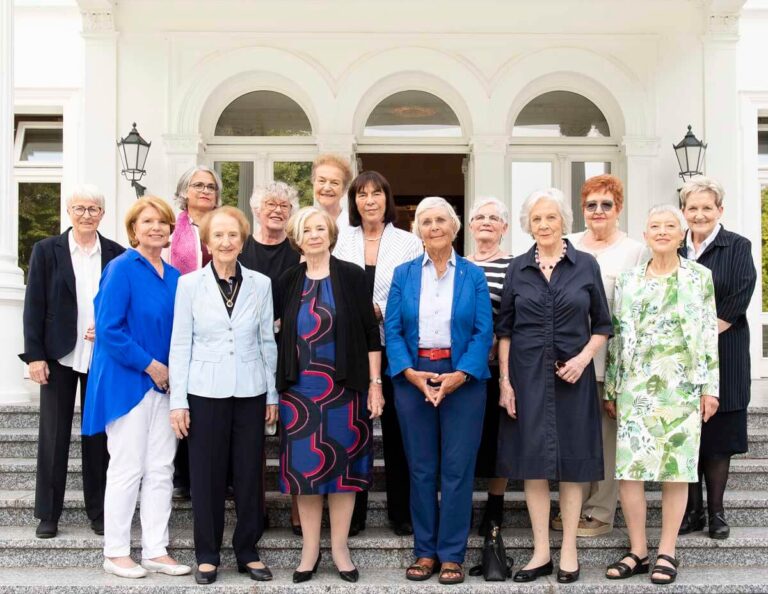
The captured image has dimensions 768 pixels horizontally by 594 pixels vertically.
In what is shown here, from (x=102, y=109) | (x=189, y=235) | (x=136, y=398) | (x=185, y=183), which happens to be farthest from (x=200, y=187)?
(x=102, y=109)

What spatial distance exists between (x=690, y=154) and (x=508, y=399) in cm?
514

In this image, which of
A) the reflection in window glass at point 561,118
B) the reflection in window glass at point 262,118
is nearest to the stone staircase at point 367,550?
the reflection in window glass at point 262,118

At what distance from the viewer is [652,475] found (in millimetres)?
3719

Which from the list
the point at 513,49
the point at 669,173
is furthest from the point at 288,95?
the point at 669,173

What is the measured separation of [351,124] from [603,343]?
5.02m

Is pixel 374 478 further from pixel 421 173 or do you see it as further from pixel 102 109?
pixel 421 173

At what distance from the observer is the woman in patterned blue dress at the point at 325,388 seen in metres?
3.73

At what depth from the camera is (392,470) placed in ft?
13.8

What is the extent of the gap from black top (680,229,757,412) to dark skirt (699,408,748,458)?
0.16ft

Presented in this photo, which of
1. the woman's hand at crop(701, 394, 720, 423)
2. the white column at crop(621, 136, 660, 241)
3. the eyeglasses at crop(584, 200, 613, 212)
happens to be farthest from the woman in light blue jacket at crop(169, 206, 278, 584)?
the white column at crop(621, 136, 660, 241)

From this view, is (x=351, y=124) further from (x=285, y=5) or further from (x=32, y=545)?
(x=32, y=545)

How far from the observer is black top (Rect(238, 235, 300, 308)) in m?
4.40

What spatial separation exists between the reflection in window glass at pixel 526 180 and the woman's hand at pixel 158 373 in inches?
218

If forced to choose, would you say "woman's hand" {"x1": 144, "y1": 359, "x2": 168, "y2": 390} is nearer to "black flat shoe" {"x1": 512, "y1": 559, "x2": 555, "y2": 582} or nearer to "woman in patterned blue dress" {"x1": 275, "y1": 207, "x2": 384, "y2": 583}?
"woman in patterned blue dress" {"x1": 275, "y1": 207, "x2": 384, "y2": 583}
